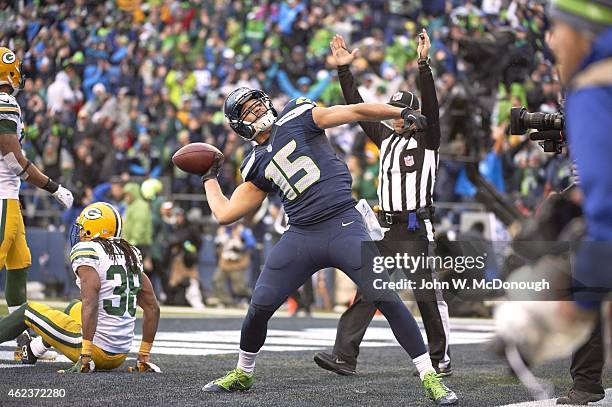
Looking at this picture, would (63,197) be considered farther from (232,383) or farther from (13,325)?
(232,383)

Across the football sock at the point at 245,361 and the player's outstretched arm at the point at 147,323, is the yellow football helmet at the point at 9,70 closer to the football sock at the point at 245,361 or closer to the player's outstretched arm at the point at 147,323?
the player's outstretched arm at the point at 147,323

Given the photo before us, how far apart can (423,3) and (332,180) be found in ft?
45.9

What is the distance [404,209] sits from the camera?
7805mm

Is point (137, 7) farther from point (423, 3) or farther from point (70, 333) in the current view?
point (70, 333)

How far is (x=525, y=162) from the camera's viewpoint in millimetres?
14844

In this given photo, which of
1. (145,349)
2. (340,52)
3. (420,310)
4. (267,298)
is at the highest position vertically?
(340,52)

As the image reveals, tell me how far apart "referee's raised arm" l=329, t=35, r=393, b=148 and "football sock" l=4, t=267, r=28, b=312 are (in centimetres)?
267

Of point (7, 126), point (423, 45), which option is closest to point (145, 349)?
point (7, 126)

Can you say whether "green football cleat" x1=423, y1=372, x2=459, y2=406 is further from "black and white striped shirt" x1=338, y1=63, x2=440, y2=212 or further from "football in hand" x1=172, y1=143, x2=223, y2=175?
"black and white striped shirt" x1=338, y1=63, x2=440, y2=212

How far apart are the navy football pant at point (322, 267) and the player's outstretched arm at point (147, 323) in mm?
1102

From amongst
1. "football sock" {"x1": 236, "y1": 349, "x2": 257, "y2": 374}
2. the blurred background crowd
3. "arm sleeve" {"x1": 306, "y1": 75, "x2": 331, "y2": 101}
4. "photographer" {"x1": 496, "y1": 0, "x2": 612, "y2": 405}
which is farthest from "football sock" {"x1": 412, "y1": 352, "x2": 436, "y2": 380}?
"arm sleeve" {"x1": 306, "y1": 75, "x2": 331, "y2": 101}

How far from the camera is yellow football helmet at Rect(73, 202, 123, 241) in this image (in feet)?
23.2

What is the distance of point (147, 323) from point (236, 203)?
1.43 metres

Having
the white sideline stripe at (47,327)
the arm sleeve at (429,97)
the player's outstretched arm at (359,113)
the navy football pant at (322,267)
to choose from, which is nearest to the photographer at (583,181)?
the player's outstretched arm at (359,113)
